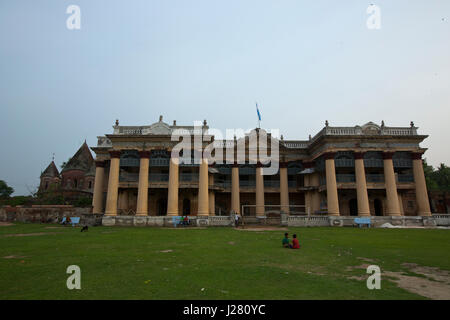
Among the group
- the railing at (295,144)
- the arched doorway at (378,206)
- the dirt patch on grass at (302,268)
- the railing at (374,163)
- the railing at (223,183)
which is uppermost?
the railing at (295,144)

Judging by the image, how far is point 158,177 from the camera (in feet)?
107

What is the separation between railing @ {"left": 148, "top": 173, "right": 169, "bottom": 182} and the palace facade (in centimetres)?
5

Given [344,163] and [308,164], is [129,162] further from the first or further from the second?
[344,163]

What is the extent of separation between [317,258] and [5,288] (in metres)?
9.32

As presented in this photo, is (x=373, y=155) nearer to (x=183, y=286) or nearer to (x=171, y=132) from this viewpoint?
(x=171, y=132)

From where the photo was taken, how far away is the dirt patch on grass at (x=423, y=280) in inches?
233

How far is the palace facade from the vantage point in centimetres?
2952

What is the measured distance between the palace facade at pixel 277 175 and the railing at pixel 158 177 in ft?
0.15

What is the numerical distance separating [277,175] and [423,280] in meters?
30.3

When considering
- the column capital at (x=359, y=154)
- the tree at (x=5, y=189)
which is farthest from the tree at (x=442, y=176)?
the tree at (x=5, y=189)

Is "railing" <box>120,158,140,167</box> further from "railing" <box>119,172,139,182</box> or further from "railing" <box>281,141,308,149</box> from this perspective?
"railing" <box>281,141,308,149</box>

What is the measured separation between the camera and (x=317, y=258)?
994 centimetres

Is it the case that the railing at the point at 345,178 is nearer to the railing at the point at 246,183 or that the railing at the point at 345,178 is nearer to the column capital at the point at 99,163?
the railing at the point at 246,183
